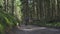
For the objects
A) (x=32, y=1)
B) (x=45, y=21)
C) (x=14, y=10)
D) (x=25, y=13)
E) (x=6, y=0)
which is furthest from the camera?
(x=32, y=1)

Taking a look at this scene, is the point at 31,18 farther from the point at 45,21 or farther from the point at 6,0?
the point at 6,0

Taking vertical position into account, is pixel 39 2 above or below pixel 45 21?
above

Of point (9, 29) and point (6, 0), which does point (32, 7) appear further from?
point (9, 29)

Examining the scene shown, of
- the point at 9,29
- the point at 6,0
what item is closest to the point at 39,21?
the point at 6,0

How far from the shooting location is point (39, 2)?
22.5 meters

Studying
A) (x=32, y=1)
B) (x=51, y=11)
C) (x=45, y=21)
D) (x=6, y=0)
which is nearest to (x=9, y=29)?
(x=6, y=0)

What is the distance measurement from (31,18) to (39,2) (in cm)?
221

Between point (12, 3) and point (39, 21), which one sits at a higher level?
point (12, 3)

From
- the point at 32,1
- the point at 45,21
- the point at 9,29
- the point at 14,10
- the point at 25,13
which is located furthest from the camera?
the point at 32,1

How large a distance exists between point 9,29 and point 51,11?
42.5 ft

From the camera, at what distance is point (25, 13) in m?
21.9

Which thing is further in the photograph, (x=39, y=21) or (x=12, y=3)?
(x=39, y=21)

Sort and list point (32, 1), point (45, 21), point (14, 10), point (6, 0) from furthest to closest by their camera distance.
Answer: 1. point (32, 1)
2. point (45, 21)
3. point (14, 10)
4. point (6, 0)

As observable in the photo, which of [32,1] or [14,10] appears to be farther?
[32,1]
